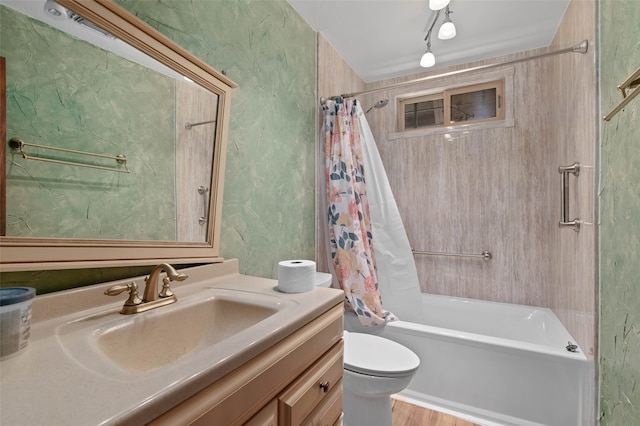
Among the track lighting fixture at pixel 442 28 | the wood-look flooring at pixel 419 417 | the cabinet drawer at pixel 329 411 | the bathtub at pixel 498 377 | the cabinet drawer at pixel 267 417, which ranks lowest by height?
the wood-look flooring at pixel 419 417

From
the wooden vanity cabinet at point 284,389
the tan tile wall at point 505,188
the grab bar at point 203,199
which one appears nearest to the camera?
the wooden vanity cabinet at point 284,389

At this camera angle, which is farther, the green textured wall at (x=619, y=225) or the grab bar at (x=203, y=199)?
the grab bar at (x=203, y=199)

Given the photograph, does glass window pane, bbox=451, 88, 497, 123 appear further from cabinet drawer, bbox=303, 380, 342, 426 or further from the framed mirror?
cabinet drawer, bbox=303, 380, 342, 426

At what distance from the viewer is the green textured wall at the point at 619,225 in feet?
3.50

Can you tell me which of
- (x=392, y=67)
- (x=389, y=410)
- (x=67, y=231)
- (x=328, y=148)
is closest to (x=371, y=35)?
(x=392, y=67)

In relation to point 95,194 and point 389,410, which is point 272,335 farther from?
point 389,410

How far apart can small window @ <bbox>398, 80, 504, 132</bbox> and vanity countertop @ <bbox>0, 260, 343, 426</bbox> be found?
254 centimetres

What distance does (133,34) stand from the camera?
975mm

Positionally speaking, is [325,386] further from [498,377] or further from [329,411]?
[498,377]

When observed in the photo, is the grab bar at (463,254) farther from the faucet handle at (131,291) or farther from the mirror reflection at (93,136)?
the faucet handle at (131,291)

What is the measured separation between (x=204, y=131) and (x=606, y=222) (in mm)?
1816

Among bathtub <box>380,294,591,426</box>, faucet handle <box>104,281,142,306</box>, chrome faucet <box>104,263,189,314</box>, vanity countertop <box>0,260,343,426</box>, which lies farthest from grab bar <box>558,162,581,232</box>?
faucet handle <box>104,281,142,306</box>

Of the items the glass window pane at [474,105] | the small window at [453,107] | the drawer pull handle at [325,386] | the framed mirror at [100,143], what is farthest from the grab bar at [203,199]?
the glass window pane at [474,105]

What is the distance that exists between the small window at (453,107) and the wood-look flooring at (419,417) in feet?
7.42
